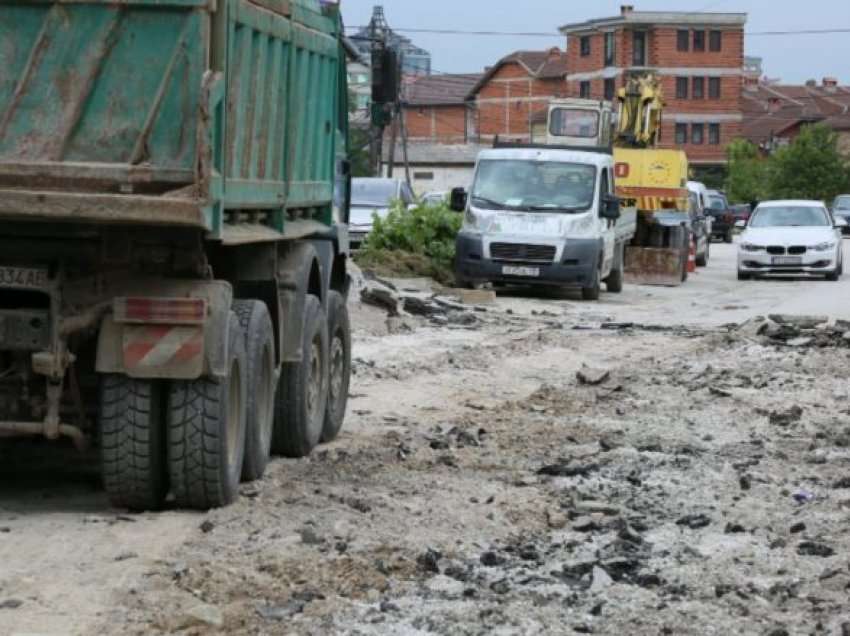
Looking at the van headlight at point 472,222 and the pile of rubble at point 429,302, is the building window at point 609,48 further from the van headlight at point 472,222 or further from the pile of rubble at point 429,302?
the pile of rubble at point 429,302

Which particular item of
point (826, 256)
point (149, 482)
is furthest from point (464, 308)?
point (149, 482)

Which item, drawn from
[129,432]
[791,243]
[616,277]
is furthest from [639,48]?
[129,432]

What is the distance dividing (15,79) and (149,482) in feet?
6.64

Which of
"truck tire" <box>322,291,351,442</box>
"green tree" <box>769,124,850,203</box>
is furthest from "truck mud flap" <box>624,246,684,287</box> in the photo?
"green tree" <box>769,124,850,203</box>

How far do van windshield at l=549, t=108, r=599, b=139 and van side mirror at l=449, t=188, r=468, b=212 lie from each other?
358 inches

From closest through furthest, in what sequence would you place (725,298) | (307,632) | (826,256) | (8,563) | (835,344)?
(307,632) < (8,563) < (835,344) < (725,298) < (826,256)

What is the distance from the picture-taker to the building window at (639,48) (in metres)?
106

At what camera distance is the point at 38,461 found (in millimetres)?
11164

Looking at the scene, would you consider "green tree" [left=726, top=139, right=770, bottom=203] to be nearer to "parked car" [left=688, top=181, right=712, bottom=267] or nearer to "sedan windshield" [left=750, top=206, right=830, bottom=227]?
"parked car" [left=688, top=181, right=712, bottom=267]

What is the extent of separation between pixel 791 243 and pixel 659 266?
2.68 meters

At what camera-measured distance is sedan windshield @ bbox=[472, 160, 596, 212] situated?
28.9m

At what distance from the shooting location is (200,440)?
9.12 meters

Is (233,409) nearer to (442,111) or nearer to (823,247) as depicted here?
(823,247)

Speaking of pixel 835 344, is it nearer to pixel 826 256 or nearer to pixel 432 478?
pixel 432 478
